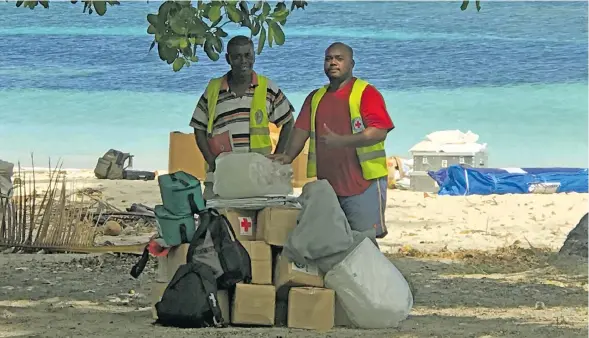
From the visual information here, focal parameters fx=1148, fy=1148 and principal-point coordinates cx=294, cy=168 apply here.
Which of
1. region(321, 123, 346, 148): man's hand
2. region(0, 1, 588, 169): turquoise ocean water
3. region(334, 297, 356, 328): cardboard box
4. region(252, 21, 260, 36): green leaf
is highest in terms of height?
region(0, 1, 588, 169): turquoise ocean water

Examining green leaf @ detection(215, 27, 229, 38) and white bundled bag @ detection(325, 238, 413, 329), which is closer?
white bundled bag @ detection(325, 238, 413, 329)

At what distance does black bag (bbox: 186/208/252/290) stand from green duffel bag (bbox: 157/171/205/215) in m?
0.13

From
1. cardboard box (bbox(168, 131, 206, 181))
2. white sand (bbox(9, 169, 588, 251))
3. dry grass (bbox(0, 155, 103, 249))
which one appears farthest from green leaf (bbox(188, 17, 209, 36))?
cardboard box (bbox(168, 131, 206, 181))

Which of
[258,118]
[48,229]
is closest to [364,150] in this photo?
[258,118]

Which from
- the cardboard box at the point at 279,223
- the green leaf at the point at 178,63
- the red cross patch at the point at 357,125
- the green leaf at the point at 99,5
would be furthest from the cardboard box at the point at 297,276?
the green leaf at the point at 99,5

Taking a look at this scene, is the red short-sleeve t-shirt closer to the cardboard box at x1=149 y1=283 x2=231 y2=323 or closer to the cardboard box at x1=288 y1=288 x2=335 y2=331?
the cardboard box at x1=288 y1=288 x2=335 y2=331

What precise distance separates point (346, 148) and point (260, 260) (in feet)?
2.59

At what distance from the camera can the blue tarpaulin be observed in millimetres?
13492

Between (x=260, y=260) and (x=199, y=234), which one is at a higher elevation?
(x=199, y=234)

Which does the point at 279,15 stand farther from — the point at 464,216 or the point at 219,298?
the point at 464,216

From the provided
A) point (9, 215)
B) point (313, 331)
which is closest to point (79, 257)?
point (9, 215)

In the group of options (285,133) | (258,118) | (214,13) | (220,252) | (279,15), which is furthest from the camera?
(285,133)

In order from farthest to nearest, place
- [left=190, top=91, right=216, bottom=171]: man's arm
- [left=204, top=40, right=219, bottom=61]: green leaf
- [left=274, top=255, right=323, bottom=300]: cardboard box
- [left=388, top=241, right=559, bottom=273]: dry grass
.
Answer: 1. [left=388, top=241, right=559, bottom=273]: dry grass
2. [left=190, top=91, right=216, bottom=171]: man's arm
3. [left=204, top=40, right=219, bottom=61]: green leaf
4. [left=274, top=255, right=323, bottom=300]: cardboard box

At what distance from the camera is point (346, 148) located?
643cm
